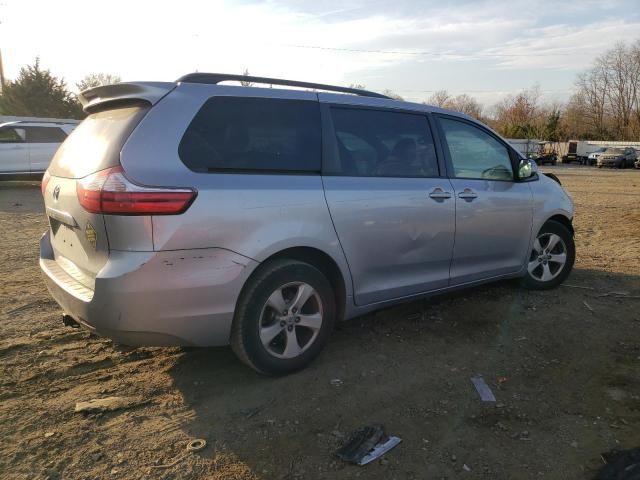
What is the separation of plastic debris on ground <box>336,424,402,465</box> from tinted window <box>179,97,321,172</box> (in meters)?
1.64

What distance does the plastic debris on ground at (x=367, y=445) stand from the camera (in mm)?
2617

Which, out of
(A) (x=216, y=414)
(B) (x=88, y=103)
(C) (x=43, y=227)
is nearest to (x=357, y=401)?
(A) (x=216, y=414)

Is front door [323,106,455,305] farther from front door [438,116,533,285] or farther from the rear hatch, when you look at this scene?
the rear hatch

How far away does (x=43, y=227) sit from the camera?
904cm

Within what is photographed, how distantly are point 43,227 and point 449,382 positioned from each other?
316 inches

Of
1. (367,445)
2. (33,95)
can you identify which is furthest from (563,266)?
(33,95)

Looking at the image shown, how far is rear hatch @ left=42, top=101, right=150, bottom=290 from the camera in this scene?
289 centimetres

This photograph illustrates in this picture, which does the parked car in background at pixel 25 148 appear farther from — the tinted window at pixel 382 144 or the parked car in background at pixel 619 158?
the parked car in background at pixel 619 158

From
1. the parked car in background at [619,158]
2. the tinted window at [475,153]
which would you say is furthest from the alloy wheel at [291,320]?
the parked car in background at [619,158]

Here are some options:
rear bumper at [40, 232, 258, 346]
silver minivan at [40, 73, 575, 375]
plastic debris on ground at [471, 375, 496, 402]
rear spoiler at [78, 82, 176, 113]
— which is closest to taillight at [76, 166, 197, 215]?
silver minivan at [40, 73, 575, 375]

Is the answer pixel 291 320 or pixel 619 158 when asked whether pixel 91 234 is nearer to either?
pixel 291 320

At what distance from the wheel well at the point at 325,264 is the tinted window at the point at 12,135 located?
15280 millimetres

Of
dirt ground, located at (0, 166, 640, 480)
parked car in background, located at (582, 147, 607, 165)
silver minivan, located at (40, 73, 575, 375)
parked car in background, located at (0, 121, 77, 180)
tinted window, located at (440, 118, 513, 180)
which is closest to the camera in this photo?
dirt ground, located at (0, 166, 640, 480)

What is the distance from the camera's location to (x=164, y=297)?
2822mm
